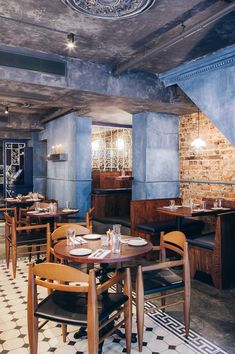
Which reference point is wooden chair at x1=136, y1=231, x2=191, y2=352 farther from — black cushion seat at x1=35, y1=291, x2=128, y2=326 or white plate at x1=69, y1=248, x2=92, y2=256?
white plate at x1=69, y1=248, x2=92, y2=256

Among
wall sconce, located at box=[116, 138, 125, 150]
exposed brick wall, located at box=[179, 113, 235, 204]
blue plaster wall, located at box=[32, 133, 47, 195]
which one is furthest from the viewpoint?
wall sconce, located at box=[116, 138, 125, 150]

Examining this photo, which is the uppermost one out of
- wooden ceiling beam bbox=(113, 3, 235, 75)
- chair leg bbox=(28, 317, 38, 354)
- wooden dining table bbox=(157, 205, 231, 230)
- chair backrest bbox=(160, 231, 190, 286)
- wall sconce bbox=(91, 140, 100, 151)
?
wooden ceiling beam bbox=(113, 3, 235, 75)

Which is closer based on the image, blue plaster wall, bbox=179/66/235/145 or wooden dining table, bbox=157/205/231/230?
blue plaster wall, bbox=179/66/235/145

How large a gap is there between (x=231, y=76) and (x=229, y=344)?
3.18 m

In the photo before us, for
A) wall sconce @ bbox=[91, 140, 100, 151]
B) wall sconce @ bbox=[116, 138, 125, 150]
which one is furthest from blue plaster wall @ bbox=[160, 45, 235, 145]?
wall sconce @ bbox=[91, 140, 100, 151]

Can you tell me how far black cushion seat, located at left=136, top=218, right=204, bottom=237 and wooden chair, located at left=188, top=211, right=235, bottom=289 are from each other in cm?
101

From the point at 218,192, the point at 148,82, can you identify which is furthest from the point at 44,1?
the point at 218,192

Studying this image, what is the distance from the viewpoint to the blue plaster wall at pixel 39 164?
33.8 ft

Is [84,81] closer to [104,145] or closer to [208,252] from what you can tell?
[208,252]

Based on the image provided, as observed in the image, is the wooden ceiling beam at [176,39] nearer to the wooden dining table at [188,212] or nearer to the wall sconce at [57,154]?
the wooden dining table at [188,212]

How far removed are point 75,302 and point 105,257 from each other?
1.37 feet

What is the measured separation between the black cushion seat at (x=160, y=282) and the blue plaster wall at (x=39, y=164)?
791 cm

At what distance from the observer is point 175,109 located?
20.9ft

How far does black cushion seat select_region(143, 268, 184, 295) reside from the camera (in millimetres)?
2743
